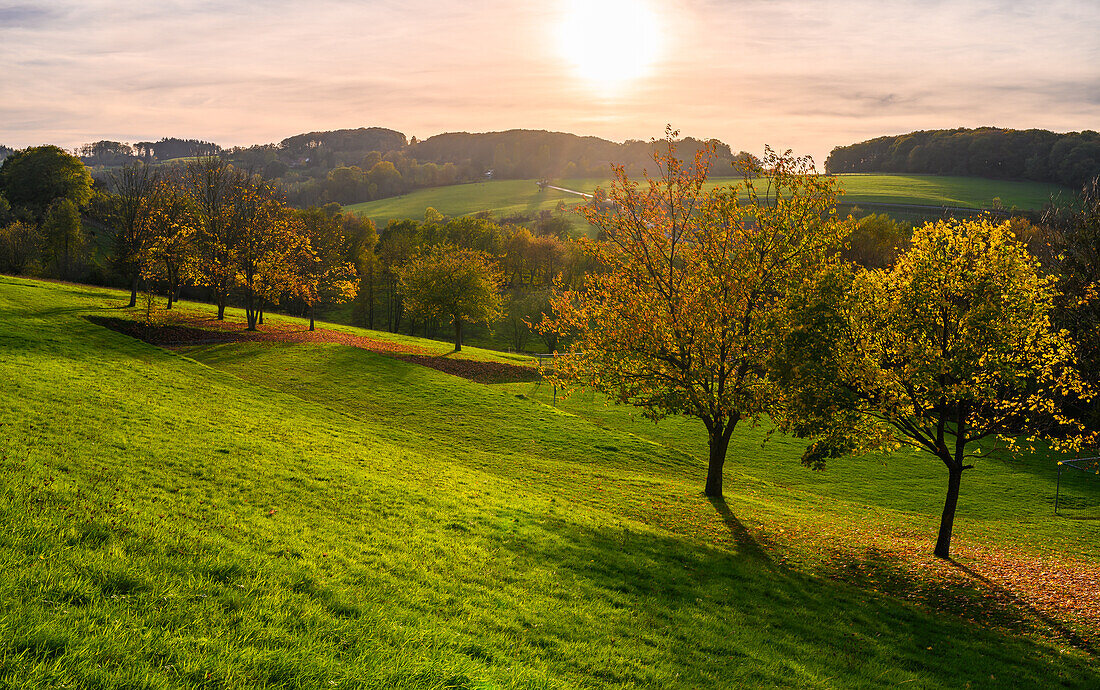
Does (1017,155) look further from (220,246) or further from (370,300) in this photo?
(220,246)

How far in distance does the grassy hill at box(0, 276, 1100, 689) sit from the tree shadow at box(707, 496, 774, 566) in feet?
0.61

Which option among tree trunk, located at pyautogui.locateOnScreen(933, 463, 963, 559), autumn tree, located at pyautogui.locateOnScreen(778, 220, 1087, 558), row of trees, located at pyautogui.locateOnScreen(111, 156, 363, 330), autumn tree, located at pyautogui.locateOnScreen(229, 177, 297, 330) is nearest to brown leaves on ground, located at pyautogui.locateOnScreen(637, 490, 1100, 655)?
tree trunk, located at pyautogui.locateOnScreen(933, 463, 963, 559)

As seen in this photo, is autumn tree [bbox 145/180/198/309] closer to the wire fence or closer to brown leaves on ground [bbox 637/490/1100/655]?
brown leaves on ground [bbox 637/490/1100/655]

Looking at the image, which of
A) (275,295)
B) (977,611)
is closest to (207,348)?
(275,295)

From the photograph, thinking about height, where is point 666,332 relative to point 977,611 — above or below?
above

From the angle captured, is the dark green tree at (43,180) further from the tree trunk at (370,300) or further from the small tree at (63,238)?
the tree trunk at (370,300)

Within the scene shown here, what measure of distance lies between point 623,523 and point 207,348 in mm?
40663

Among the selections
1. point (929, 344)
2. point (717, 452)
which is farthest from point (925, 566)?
Answer: point (717, 452)

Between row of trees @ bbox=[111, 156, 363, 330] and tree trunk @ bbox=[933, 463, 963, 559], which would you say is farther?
row of trees @ bbox=[111, 156, 363, 330]

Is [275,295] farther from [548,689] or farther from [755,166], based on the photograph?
[548,689]

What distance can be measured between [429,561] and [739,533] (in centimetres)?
1462

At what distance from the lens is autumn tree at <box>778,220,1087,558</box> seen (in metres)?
21.4

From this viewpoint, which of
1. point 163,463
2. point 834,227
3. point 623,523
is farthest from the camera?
point 834,227

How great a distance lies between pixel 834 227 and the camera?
1000 inches
